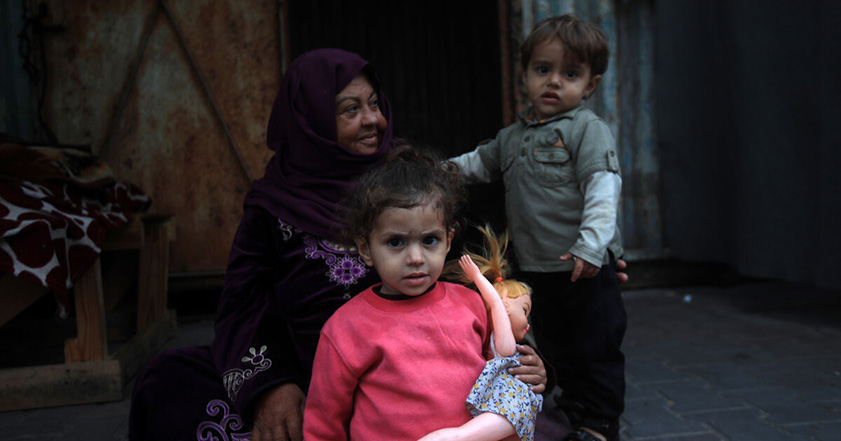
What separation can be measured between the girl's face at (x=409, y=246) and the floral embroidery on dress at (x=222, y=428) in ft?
2.42

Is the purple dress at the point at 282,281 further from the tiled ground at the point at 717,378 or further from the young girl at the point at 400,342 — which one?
the tiled ground at the point at 717,378

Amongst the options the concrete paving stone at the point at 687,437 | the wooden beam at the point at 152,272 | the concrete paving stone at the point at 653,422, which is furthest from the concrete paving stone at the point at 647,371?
the wooden beam at the point at 152,272

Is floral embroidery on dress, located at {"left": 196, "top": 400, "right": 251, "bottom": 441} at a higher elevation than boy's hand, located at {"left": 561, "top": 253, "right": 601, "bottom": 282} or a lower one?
lower

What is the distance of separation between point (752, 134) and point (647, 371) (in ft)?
7.42

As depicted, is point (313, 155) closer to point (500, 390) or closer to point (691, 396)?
point (500, 390)

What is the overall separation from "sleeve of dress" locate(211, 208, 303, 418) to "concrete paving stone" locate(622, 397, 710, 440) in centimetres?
149

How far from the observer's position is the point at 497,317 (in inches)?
54.2

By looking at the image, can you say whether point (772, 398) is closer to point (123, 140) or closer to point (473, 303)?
point (473, 303)

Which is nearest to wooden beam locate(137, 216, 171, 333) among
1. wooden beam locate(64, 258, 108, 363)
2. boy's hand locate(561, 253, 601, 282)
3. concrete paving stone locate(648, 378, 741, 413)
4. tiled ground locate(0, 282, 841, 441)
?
tiled ground locate(0, 282, 841, 441)

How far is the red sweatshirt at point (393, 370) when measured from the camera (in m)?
1.31

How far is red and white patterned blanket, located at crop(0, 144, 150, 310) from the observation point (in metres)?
2.52

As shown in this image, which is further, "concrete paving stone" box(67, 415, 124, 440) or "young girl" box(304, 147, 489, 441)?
"concrete paving stone" box(67, 415, 124, 440)

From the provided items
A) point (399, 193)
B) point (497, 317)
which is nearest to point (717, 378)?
point (497, 317)

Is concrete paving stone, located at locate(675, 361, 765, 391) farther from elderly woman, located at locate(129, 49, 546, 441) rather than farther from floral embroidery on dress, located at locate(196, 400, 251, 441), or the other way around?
floral embroidery on dress, located at locate(196, 400, 251, 441)
